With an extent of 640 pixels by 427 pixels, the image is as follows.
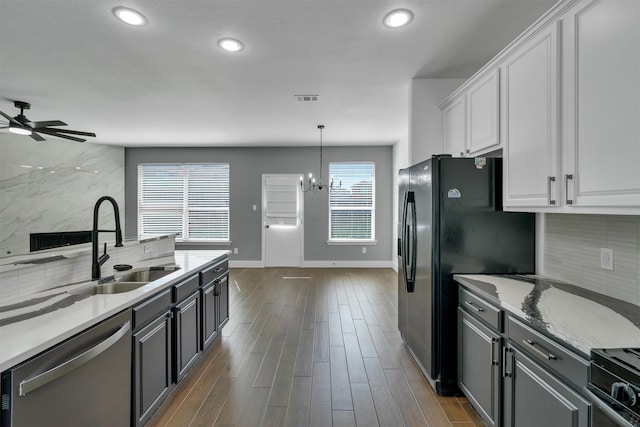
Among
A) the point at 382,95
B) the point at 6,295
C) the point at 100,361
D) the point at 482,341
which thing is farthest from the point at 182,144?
the point at 482,341

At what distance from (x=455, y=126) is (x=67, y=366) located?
3176 mm

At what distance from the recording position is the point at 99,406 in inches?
56.6

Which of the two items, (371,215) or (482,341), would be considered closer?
(482,341)

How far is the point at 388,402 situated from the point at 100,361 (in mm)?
1818

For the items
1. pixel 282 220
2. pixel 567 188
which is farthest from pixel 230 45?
pixel 282 220

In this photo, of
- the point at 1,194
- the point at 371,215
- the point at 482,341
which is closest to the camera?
the point at 482,341

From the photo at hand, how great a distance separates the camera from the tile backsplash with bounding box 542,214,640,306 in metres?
1.65

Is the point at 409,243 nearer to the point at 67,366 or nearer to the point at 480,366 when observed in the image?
the point at 480,366

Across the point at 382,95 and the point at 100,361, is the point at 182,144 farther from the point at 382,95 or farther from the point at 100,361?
the point at 100,361

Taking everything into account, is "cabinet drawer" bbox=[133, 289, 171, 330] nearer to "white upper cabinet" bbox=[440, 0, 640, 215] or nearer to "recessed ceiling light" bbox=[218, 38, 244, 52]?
"recessed ceiling light" bbox=[218, 38, 244, 52]

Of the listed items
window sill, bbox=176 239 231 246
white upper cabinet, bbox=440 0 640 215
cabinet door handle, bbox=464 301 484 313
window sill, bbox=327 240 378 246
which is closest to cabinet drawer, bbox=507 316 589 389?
cabinet door handle, bbox=464 301 484 313

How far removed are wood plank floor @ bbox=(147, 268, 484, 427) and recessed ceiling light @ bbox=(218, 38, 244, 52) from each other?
8.95 ft

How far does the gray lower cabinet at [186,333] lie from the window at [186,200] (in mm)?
4488

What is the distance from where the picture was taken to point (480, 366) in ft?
6.17
